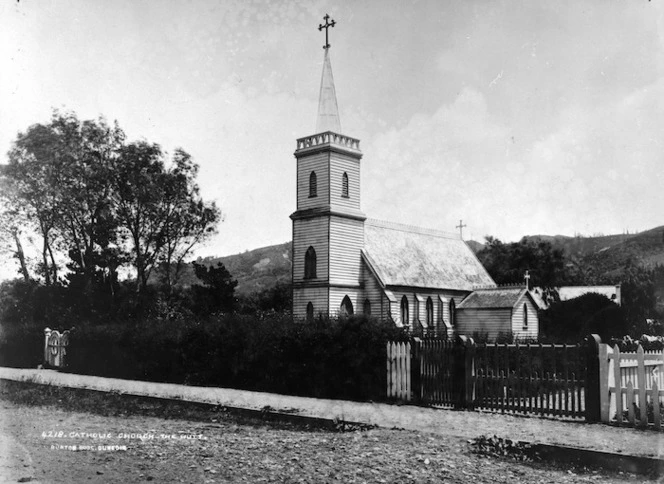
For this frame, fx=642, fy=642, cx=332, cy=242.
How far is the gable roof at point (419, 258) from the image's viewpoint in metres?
43.4

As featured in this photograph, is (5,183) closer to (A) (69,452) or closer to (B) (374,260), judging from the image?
(B) (374,260)

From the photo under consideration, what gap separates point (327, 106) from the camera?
42.2m

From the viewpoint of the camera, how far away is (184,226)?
144 feet

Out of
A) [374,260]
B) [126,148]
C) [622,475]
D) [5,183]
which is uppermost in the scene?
[126,148]

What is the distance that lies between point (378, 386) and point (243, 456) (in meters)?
6.89

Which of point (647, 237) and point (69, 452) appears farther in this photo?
point (647, 237)

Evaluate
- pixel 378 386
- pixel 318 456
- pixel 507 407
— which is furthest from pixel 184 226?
pixel 318 456

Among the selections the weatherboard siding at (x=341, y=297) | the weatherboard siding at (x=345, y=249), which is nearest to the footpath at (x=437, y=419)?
the weatherboard siding at (x=341, y=297)

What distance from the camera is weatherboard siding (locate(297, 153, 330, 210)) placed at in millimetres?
41281

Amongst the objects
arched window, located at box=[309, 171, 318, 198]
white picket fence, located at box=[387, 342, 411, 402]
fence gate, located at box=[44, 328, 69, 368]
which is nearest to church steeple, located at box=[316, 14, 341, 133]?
arched window, located at box=[309, 171, 318, 198]

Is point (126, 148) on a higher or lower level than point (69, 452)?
higher

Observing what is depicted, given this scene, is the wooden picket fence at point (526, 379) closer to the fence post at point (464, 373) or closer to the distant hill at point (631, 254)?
the fence post at point (464, 373)

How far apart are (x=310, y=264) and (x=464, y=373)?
2752 centimetres

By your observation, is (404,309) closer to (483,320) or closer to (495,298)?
(483,320)
